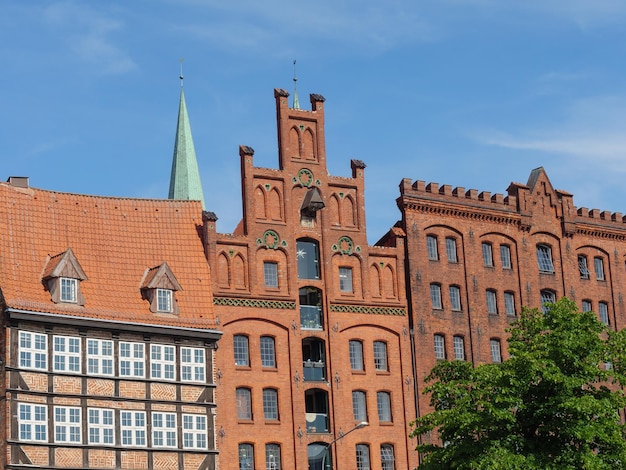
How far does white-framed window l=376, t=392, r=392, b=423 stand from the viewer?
67.4 m

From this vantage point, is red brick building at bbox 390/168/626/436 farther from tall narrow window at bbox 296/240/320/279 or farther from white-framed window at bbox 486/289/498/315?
tall narrow window at bbox 296/240/320/279

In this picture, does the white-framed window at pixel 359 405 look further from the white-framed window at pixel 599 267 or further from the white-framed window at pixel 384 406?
the white-framed window at pixel 599 267

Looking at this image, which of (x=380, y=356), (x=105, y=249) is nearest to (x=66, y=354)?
(x=105, y=249)

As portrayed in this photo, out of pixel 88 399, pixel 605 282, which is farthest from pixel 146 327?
pixel 605 282

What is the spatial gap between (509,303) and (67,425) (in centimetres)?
2529

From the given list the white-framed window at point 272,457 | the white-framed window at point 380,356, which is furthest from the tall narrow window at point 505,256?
the white-framed window at point 272,457

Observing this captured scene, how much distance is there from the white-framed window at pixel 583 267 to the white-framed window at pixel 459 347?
915 cm

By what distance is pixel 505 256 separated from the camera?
7388 centimetres

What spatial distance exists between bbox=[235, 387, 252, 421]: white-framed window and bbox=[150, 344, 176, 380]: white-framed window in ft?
11.2

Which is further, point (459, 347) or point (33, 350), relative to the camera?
point (459, 347)

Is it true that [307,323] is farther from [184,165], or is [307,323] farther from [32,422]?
[184,165]

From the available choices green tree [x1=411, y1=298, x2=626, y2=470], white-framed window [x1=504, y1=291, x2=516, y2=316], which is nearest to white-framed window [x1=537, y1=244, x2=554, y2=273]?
white-framed window [x1=504, y1=291, x2=516, y2=316]

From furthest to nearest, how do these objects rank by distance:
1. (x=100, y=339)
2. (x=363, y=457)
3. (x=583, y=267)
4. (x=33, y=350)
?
(x=583, y=267), (x=363, y=457), (x=100, y=339), (x=33, y=350)

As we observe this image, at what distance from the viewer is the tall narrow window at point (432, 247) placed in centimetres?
7119
